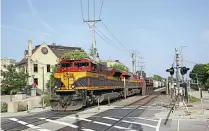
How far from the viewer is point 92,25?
4384 centimetres

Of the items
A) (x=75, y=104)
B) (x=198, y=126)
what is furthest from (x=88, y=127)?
(x=75, y=104)

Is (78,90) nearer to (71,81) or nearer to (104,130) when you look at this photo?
(71,81)

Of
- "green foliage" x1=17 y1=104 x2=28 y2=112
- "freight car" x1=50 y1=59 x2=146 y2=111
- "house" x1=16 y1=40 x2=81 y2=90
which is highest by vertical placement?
"house" x1=16 y1=40 x2=81 y2=90

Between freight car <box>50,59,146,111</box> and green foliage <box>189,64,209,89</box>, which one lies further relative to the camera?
green foliage <box>189,64,209,89</box>

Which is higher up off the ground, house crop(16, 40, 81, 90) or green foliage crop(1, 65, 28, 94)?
house crop(16, 40, 81, 90)

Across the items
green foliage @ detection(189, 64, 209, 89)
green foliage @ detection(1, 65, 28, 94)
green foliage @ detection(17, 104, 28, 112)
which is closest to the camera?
green foliage @ detection(17, 104, 28, 112)

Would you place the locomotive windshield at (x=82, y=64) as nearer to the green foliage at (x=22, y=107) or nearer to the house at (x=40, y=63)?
the green foliage at (x=22, y=107)

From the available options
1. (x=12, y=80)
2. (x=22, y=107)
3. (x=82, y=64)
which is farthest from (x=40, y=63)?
(x=82, y=64)

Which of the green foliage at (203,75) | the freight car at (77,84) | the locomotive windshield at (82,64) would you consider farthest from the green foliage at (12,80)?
the green foliage at (203,75)

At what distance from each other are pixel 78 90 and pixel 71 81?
1.07 m

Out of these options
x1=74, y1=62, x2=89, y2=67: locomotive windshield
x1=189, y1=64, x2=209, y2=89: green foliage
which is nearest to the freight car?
x1=74, y1=62, x2=89, y2=67: locomotive windshield

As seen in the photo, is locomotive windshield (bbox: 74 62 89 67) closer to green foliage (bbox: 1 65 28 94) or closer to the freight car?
the freight car

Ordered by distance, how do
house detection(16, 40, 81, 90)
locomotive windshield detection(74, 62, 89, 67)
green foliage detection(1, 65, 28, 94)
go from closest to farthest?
locomotive windshield detection(74, 62, 89, 67) < green foliage detection(1, 65, 28, 94) < house detection(16, 40, 81, 90)

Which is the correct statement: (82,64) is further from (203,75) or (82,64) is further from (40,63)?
(203,75)
